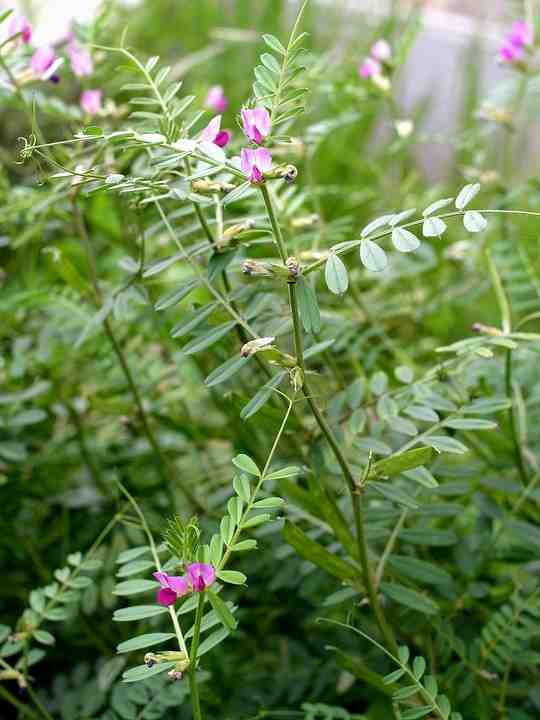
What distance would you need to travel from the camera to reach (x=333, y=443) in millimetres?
547

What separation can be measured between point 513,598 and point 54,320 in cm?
49

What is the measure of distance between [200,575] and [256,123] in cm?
23

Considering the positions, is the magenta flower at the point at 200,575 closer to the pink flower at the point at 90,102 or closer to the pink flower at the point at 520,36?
the pink flower at the point at 90,102

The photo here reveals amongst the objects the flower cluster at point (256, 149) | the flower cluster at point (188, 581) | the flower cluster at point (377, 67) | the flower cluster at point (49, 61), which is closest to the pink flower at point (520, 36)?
the flower cluster at point (377, 67)

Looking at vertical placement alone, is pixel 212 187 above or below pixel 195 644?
above

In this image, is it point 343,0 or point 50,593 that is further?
point 343,0

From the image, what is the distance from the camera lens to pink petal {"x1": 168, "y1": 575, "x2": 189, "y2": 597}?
0.49m

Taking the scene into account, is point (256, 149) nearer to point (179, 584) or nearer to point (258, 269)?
point (258, 269)

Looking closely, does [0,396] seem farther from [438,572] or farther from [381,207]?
[381,207]

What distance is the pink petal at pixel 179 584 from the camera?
1.62 feet

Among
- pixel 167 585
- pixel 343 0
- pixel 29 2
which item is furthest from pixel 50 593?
pixel 343 0

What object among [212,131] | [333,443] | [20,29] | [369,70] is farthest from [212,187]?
[369,70]

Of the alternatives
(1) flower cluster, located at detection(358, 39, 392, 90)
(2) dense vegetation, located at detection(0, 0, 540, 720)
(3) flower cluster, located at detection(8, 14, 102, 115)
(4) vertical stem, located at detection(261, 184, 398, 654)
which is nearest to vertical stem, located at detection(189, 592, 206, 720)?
(2) dense vegetation, located at detection(0, 0, 540, 720)

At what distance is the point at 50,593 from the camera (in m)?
0.67
